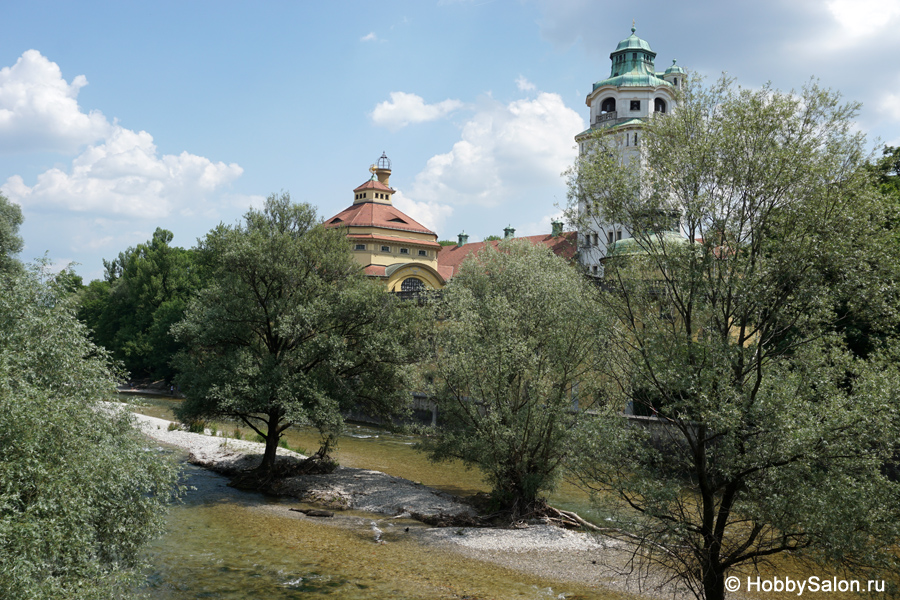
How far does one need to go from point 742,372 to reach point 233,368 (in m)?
18.1

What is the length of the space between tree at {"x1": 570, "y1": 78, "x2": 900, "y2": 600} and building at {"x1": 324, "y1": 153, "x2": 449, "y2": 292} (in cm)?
4425

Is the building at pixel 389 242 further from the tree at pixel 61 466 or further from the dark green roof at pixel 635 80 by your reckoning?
the tree at pixel 61 466

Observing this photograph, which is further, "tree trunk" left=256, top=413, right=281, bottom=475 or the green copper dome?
the green copper dome

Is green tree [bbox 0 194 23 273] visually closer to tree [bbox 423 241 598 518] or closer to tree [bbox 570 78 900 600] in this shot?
tree [bbox 423 241 598 518]

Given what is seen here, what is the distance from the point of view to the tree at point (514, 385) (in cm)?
2056

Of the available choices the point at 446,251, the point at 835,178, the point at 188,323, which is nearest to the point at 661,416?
the point at 835,178

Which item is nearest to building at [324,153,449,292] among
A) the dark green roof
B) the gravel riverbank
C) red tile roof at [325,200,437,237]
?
red tile roof at [325,200,437,237]

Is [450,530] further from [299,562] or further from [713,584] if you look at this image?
[713,584]

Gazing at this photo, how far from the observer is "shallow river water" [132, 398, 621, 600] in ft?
48.6

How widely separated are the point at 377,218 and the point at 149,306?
2509 centimetres

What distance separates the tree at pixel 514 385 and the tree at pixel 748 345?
6.46m

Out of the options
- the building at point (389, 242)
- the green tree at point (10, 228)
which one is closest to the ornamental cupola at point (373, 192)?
the building at point (389, 242)

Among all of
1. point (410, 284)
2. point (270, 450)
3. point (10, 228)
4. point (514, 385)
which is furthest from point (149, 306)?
point (514, 385)

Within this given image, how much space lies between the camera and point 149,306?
64.8m
